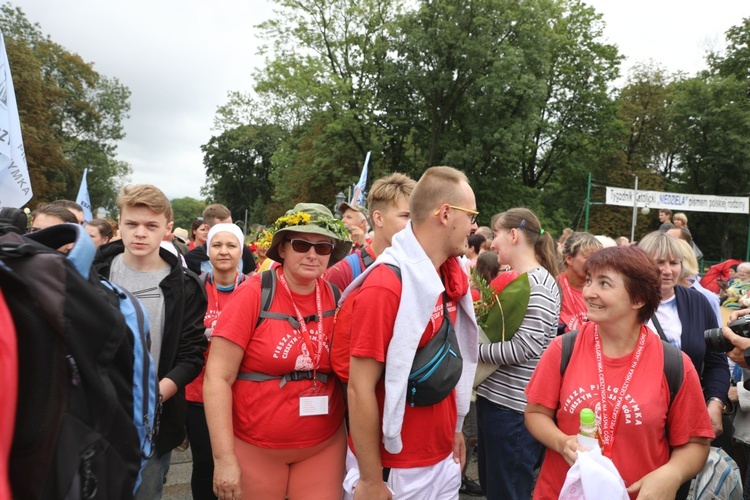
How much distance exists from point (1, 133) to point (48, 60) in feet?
127

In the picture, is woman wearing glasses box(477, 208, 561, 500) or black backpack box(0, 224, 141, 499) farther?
woman wearing glasses box(477, 208, 561, 500)

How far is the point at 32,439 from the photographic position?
99 cm

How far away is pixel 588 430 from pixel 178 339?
1.94m

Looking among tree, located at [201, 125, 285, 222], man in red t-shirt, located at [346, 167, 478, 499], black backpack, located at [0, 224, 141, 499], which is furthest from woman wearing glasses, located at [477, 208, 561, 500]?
tree, located at [201, 125, 285, 222]

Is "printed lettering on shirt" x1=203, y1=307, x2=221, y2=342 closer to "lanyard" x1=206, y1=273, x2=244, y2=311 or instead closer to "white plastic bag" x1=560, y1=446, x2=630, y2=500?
"lanyard" x1=206, y1=273, x2=244, y2=311

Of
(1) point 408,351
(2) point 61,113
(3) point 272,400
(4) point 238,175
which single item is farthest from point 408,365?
(4) point 238,175

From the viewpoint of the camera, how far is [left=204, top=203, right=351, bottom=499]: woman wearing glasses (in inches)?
92.4

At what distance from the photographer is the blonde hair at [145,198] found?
2756 millimetres

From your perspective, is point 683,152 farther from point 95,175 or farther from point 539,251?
point 95,175

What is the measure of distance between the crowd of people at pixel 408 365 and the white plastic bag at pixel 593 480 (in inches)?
5.9

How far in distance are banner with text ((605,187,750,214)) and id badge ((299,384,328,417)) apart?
79.4ft

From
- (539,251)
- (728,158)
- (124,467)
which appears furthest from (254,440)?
(728,158)

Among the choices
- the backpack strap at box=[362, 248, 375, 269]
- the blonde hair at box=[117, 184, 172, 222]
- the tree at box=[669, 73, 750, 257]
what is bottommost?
the backpack strap at box=[362, 248, 375, 269]

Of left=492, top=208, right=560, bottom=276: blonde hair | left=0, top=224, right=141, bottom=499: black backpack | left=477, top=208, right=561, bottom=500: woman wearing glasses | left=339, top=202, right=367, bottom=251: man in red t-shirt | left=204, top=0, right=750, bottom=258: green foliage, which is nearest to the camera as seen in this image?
left=0, top=224, right=141, bottom=499: black backpack
